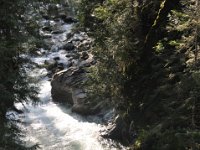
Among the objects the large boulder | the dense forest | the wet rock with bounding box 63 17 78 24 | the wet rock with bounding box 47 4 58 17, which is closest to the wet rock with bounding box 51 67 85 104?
the large boulder

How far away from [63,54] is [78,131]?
39.9ft

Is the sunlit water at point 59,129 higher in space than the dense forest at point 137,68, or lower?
lower

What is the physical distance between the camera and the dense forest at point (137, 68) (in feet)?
41.4

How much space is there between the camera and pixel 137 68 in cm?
1872

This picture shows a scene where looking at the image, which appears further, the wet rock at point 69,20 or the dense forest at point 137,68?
the wet rock at point 69,20

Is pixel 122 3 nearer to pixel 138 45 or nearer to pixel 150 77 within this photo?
pixel 138 45

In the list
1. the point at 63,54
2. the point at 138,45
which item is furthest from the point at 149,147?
the point at 63,54

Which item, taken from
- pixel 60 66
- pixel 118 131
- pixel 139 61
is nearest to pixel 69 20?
pixel 60 66

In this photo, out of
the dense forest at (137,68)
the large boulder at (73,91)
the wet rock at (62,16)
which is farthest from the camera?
the wet rock at (62,16)

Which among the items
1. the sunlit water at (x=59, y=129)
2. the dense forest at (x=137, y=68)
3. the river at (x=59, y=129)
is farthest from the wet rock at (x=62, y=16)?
the dense forest at (x=137, y=68)

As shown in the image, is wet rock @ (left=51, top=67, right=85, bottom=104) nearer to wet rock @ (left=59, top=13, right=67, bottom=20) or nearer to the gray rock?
the gray rock

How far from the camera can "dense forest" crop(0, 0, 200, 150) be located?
12.6 metres

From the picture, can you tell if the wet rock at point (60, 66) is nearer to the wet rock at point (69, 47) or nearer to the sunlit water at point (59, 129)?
the sunlit water at point (59, 129)

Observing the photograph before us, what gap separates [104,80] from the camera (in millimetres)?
17844
